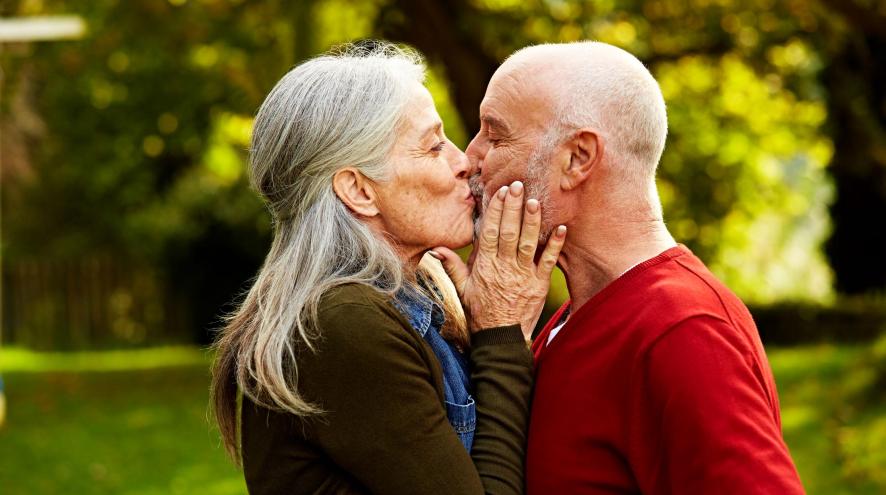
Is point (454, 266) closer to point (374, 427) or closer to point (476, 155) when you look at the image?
point (476, 155)

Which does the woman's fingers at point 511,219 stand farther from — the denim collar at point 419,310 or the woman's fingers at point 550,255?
the denim collar at point 419,310

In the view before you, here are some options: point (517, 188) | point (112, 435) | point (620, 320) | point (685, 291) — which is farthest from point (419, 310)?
point (112, 435)

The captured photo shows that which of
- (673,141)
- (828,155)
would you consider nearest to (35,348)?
(673,141)

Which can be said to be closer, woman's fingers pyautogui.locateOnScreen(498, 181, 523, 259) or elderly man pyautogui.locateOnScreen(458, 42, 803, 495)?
elderly man pyautogui.locateOnScreen(458, 42, 803, 495)

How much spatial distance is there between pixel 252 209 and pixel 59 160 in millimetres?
6492

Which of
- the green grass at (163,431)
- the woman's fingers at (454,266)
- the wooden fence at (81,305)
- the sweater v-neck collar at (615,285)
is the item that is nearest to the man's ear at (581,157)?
the sweater v-neck collar at (615,285)

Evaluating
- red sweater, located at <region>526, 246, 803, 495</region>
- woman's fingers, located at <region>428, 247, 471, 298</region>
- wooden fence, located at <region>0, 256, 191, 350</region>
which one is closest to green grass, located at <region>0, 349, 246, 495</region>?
wooden fence, located at <region>0, 256, 191, 350</region>

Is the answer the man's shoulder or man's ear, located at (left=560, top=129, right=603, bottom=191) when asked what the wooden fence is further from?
the man's shoulder

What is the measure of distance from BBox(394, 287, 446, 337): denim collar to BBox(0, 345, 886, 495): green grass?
553cm

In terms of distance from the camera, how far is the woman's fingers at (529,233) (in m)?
2.52

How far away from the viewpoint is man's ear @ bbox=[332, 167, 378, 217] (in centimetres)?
248

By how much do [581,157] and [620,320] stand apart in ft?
1.28

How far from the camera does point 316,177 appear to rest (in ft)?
8.11

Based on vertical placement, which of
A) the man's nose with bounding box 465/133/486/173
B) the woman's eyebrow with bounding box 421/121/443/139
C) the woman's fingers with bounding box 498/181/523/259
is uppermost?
the woman's eyebrow with bounding box 421/121/443/139
